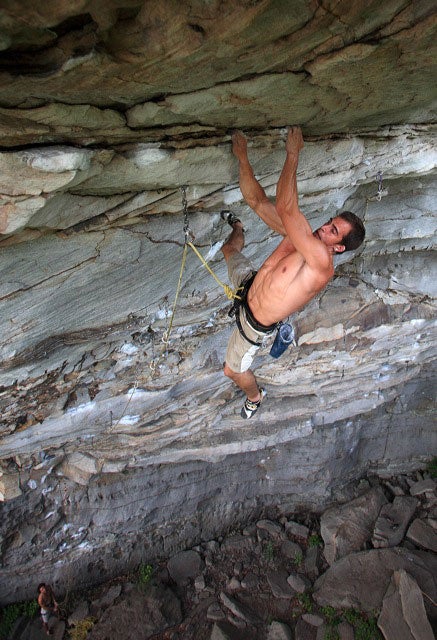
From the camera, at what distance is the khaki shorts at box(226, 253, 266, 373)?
3699 millimetres

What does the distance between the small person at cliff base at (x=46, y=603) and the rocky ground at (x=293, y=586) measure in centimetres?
12

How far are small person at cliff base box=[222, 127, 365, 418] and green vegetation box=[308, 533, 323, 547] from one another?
18.0ft

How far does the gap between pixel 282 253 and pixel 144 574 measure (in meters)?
6.47

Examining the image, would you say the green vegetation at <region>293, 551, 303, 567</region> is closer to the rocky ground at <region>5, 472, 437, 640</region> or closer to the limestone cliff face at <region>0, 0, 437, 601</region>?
the rocky ground at <region>5, 472, 437, 640</region>

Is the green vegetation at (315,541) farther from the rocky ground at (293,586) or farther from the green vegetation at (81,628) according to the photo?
the green vegetation at (81,628)

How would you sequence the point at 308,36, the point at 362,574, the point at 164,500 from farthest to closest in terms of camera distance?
the point at 164,500 < the point at 362,574 < the point at 308,36

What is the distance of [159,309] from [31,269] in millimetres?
1486

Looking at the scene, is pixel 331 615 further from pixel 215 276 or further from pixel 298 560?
pixel 215 276

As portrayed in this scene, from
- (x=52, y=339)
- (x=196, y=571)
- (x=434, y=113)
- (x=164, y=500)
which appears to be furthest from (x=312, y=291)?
(x=196, y=571)

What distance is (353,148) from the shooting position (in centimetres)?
340

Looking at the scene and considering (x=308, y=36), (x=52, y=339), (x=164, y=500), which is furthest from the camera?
(x=164, y=500)

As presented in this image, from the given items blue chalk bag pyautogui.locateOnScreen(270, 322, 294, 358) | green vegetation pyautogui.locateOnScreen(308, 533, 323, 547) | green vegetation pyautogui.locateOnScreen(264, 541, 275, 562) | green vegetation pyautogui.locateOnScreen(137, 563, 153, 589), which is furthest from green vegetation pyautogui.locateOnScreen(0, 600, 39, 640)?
blue chalk bag pyautogui.locateOnScreen(270, 322, 294, 358)

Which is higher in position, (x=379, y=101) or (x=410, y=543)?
(x=379, y=101)

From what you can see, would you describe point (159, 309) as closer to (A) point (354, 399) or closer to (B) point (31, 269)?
Result: (B) point (31, 269)
